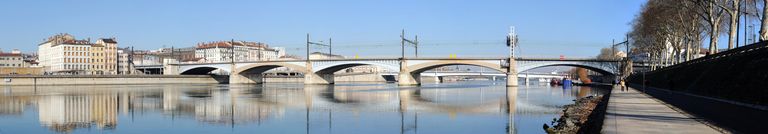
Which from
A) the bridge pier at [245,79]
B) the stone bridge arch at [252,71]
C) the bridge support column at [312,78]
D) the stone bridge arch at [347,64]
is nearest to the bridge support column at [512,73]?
the stone bridge arch at [347,64]

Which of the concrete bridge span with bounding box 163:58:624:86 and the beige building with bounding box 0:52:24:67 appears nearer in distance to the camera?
the concrete bridge span with bounding box 163:58:624:86

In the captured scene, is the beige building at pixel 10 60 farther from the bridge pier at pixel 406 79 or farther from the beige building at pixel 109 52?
the bridge pier at pixel 406 79

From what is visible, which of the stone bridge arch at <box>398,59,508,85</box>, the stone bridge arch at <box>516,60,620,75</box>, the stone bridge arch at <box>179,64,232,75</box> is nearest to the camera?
the stone bridge arch at <box>516,60,620,75</box>

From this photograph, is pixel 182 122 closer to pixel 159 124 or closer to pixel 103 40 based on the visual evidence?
pixel 159 124

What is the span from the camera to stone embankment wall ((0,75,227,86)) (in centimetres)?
8994

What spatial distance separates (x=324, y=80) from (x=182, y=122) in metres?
84.2

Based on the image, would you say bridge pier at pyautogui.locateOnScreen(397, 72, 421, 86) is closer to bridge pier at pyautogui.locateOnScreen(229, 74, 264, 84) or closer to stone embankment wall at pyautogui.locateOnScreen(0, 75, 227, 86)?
bridge pier at pyautogui.locateOnScreen(229, 74, 264, 84)

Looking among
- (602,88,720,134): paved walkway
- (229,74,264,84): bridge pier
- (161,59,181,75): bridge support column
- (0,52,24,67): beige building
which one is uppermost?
(0,52,24,67): beige building

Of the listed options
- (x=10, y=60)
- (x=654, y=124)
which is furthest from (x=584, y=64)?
(x=10, y=60)

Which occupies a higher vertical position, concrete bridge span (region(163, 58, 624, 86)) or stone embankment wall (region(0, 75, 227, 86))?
concrete bridge span (region(163, 58, 624, 86))

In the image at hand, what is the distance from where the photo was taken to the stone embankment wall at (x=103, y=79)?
89938 mm

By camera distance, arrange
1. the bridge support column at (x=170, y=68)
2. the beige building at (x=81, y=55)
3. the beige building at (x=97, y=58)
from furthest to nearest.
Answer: the beige building at (x=97, y=58)
the beige building at (x=81, y=55)
the bridge support column at (x=170, y=68)

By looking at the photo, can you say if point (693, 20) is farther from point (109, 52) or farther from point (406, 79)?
point (109, 52)

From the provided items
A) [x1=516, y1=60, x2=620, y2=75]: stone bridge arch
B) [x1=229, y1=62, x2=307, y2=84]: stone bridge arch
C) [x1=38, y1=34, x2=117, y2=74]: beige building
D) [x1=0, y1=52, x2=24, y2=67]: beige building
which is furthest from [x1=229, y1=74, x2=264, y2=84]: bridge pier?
[x1=0, y1=52, x2=24, y2=67]: beige building
